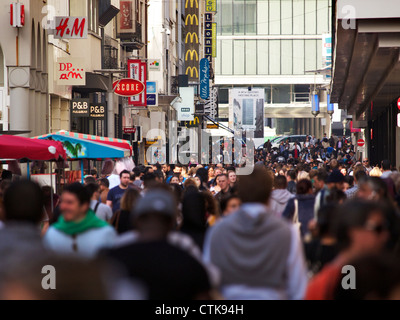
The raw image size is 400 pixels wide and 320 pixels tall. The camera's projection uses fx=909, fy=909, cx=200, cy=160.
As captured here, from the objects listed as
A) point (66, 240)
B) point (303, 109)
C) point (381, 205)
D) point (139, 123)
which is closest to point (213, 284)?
point (381, 205)

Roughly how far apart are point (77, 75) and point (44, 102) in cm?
132

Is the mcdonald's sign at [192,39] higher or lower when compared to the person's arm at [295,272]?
higher

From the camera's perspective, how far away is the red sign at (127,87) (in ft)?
112

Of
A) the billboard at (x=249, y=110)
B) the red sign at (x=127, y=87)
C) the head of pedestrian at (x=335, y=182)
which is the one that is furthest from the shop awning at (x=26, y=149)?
the billboard at (x=249, y=110)

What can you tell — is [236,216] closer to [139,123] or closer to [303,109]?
[139,123]

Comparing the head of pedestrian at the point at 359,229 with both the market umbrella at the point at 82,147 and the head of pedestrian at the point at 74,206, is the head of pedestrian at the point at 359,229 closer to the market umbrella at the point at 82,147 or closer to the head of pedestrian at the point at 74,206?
the head of pedestrian at the point at 74,206

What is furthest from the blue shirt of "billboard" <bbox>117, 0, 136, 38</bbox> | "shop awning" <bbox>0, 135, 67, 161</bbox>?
"billboard" <bbox>117, 0, 136, 38</bbox>

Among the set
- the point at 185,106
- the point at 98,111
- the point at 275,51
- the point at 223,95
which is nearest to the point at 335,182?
the point at 98,111

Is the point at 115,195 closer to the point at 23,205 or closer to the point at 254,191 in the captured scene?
the point at 23,205

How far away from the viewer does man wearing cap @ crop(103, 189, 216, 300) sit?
15.5ft

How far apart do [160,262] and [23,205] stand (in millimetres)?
1447

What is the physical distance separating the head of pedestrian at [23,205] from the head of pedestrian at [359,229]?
2031 millimetres

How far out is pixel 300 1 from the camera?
96062 mm

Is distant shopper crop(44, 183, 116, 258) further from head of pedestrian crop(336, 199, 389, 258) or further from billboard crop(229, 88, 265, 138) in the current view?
billboard crop(229, 88, 265, 138)
